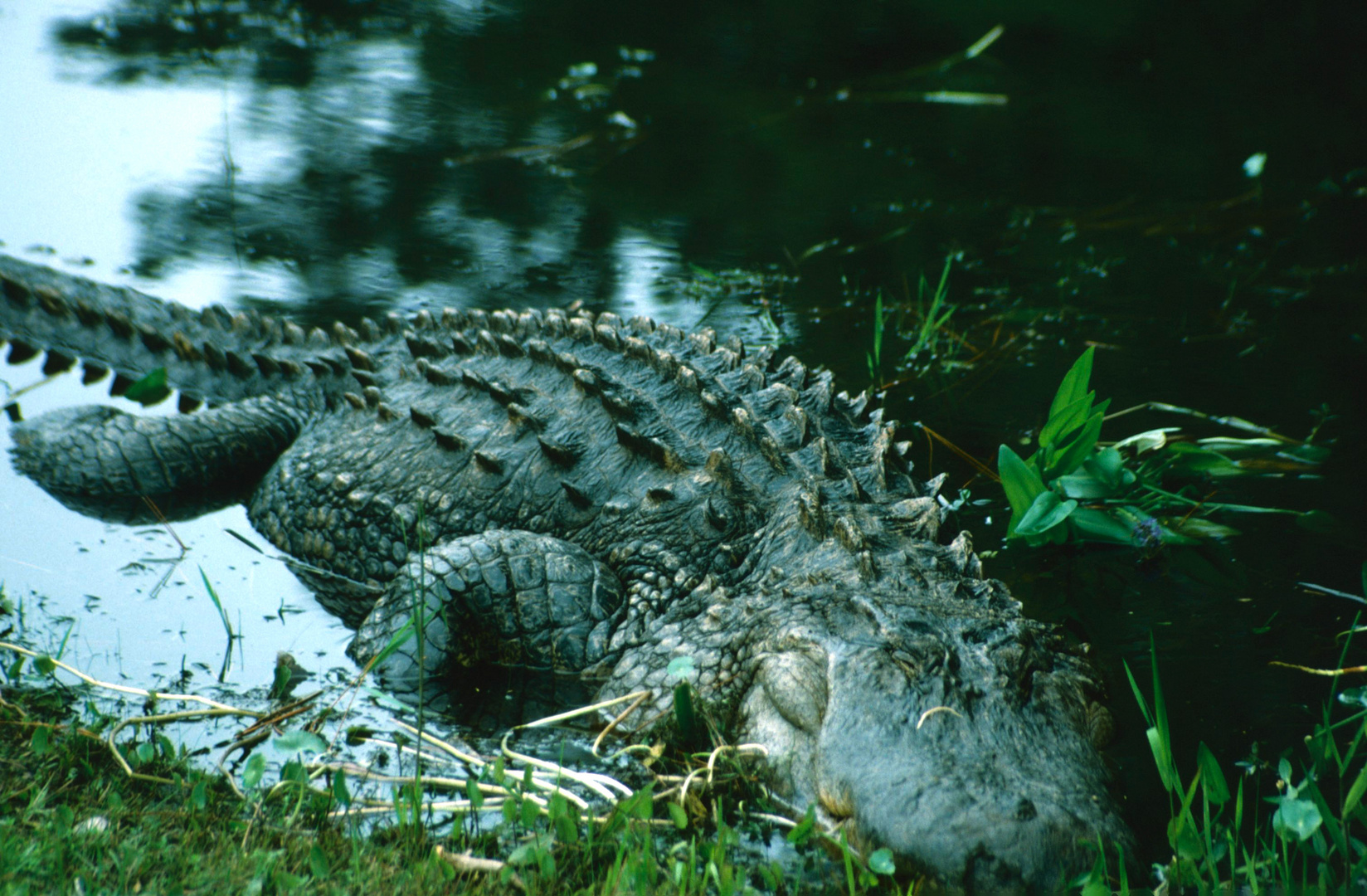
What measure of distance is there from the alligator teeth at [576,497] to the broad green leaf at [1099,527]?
5.55 ft

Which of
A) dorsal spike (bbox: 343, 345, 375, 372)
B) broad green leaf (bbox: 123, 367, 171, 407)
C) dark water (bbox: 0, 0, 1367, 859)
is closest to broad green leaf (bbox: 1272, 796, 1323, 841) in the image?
dark water (bbox: 0, 0, 1367, 859)

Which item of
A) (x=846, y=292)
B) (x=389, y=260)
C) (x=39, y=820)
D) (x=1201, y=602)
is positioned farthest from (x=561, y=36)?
(x=39, y=820)

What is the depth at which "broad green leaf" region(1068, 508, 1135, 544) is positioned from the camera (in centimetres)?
360

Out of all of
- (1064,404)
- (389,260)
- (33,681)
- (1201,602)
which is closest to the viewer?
(33,681)

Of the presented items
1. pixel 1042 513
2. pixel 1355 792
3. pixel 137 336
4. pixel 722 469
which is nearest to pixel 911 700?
pixel 1355 792

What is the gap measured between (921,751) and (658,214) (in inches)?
213

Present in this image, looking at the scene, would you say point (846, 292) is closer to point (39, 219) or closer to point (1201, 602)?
point (1201, 602)

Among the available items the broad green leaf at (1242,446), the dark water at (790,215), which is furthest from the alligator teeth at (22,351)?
the broad green leaf at (1242,446)

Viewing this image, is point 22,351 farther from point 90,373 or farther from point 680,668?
point 680,668

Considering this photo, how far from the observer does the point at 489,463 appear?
11.1 feet

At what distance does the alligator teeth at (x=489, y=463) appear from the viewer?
3.39 m

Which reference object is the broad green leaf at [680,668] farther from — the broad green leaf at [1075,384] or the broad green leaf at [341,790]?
the broad green leaf at [1075,384]

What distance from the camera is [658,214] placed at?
7008 mm

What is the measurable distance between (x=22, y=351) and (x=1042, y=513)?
180 inches
